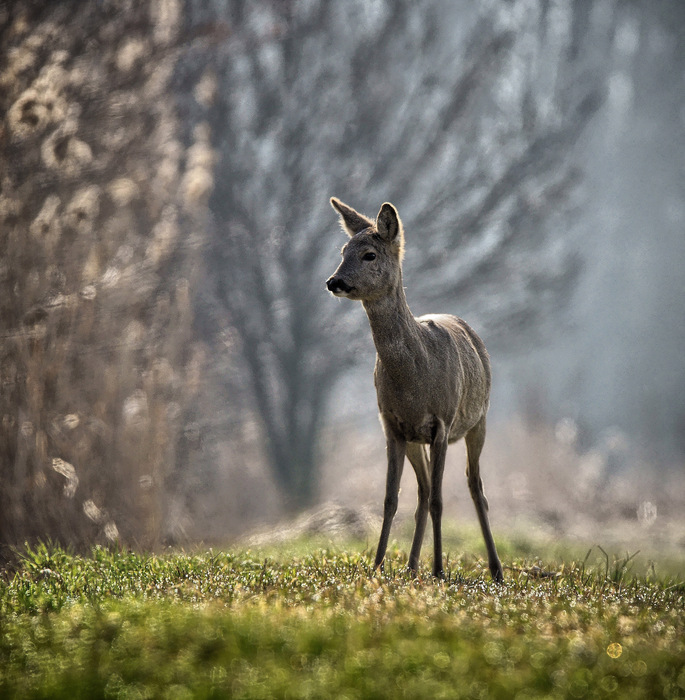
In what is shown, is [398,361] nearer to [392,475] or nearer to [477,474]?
[392,475]

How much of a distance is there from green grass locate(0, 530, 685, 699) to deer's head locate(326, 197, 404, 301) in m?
1.81

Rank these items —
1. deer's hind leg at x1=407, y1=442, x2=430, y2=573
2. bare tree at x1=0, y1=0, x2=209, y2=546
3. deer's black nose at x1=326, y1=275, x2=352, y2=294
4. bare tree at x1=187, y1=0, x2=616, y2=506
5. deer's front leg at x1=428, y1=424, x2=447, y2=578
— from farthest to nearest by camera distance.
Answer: bare tree at x1=187, y1=0, x2=616, y2=506
bare tree at x1=0, y1=0, x2=209, y2=546
deer's hind leg at x1=407, y1=442, x2=430, y2=573
deer's front leg at x1=428, y1=424, x2=447, y2=578
deer's black nose at x1=326, y1=275, x2=352, y2=294

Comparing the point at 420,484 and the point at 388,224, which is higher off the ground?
the point at 388,224

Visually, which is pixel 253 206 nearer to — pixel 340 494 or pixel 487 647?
pixel 340 494

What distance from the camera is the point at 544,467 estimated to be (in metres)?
14.5

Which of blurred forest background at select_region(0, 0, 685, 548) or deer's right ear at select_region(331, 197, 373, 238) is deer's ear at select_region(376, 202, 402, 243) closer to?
deer's right ear at select_region(331, 197, 373, 238)

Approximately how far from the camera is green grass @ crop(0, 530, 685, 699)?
3.25 metres

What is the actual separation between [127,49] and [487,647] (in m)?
6.75

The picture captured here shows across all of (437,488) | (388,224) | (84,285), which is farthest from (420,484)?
(84,285)

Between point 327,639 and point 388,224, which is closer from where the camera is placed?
point 327,639

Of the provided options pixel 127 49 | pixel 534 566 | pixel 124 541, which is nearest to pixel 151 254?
pixel 127 49

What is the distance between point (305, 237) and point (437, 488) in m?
11.2

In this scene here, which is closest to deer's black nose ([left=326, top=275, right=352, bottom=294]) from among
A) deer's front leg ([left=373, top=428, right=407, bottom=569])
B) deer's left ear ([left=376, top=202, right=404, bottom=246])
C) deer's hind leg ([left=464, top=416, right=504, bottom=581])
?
deer's left ear ([left=376, top=202, right=404, bottom=246])

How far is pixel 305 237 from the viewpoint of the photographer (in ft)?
55.1
